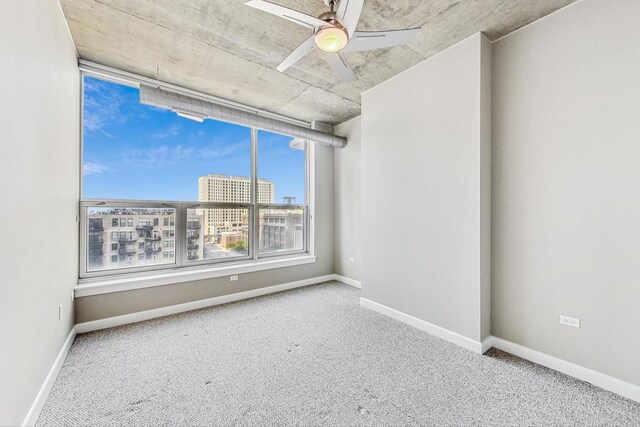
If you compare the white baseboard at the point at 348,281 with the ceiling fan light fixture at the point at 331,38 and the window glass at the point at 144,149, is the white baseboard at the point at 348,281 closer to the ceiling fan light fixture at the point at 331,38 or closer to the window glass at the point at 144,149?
the window glass at the point at 144,149

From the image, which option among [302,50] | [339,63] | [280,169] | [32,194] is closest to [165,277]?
[32,194]

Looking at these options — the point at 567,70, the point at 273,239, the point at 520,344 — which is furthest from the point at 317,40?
the point at 273,239

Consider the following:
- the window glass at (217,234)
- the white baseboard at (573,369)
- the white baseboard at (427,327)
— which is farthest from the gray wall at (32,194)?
the white baseboard at (573,369)

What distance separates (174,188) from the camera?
374cm

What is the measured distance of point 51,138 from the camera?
6.84ft

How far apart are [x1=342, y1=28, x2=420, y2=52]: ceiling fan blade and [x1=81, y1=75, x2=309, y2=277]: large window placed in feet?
9.25

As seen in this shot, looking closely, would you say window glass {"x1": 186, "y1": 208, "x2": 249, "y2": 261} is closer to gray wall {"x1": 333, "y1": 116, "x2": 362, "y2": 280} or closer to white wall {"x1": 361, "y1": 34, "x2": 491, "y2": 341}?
gray wall {"x1": 333, "y1": 116, "x2": 362, "y2": 280}

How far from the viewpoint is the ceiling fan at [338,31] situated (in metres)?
1.62

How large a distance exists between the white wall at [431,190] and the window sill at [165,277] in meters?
1.69

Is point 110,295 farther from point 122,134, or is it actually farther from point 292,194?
point 292,194

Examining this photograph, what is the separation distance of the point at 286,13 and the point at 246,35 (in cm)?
115

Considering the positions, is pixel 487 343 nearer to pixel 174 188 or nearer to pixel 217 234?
pixel 217 234

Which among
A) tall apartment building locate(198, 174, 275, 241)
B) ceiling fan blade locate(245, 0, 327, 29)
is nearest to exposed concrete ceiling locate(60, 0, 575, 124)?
ceiling fan blade locate(245, 0, 327, 29)

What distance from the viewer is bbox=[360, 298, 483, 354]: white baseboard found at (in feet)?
8.39
